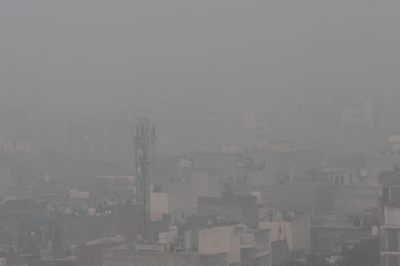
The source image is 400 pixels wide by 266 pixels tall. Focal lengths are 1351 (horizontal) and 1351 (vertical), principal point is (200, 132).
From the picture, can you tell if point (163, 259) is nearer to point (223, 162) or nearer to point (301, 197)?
point (301, 197)

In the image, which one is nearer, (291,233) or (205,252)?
(205,252)

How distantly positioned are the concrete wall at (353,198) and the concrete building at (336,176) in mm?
1305

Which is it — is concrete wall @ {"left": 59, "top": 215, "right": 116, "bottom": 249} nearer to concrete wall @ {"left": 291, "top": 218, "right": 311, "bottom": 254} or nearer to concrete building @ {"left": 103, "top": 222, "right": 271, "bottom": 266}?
concrete wall @ {"left": 291, "top": 218, "right": 311, "bottom": 254}

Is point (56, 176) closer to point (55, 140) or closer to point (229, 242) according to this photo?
point (55, 140)

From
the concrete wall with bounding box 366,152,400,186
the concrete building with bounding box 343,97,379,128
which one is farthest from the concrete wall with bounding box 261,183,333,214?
the concrete building with bounding box 343,97,379,128

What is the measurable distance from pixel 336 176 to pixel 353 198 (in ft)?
9.26

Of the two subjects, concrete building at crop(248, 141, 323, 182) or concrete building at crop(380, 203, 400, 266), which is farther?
concrete building at crop(248, 141, 323, 182)

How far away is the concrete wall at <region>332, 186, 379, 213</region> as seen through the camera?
32.8 metres

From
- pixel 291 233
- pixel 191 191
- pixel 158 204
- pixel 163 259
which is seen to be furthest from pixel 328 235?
pixel 163 259

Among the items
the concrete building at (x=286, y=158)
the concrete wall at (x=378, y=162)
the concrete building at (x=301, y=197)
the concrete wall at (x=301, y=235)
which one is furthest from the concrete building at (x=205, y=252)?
the concrete wall at (x=378, y=162)

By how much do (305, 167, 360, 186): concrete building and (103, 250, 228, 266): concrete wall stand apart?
52.7 feet

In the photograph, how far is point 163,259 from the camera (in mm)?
18797

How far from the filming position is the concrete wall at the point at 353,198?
1292 inches

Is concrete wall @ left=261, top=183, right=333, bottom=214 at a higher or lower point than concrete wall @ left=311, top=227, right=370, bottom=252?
higher
